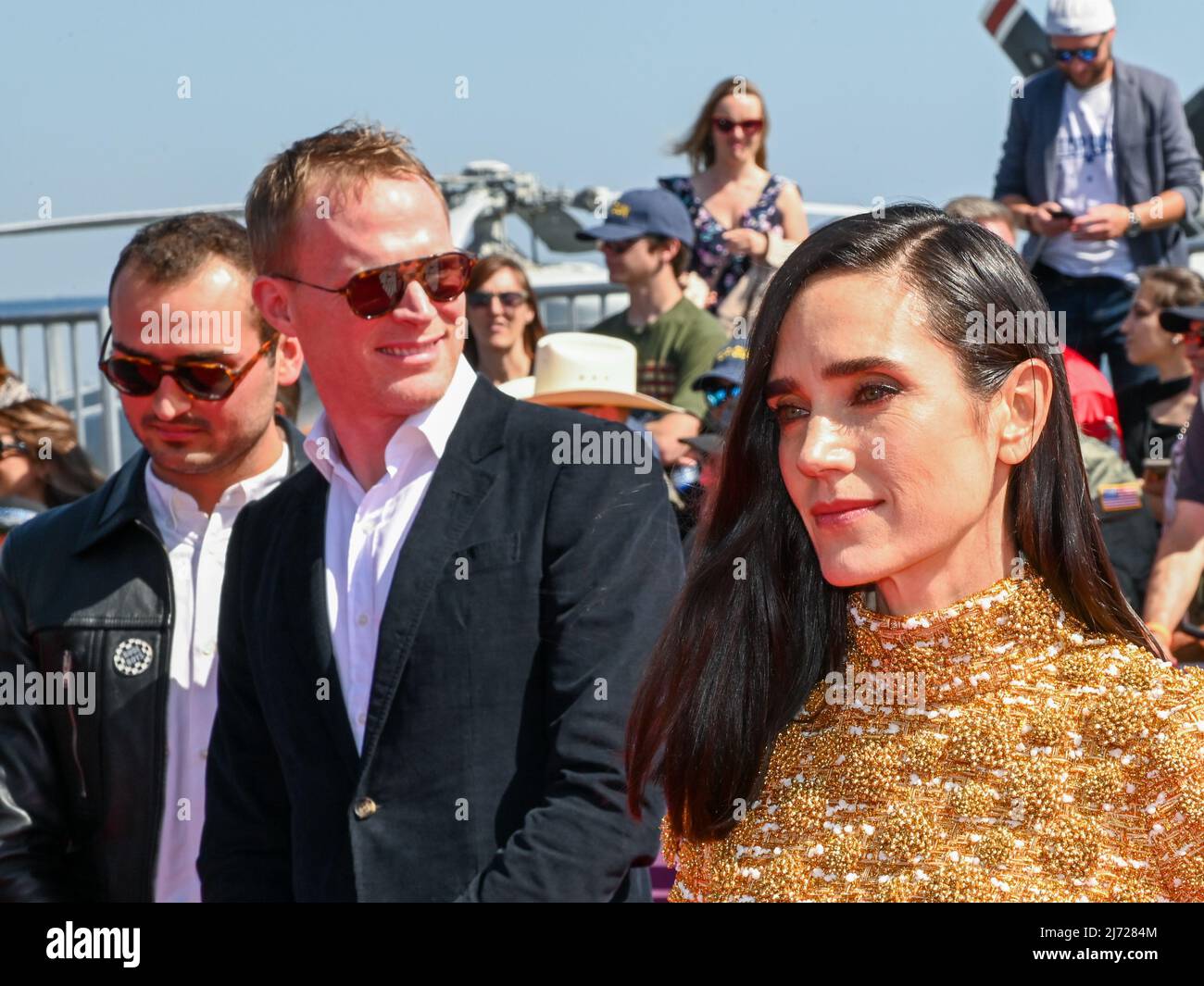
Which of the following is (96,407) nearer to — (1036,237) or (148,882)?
(1036,237)

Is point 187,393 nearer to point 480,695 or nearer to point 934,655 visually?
point 480,695

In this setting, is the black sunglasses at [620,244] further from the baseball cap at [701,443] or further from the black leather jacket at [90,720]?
the black leather jacket at [90,720]

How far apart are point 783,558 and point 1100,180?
4.99 metres

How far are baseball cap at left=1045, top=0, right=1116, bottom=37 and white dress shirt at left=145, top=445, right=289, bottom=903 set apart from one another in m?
4.32

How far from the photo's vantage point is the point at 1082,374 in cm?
614

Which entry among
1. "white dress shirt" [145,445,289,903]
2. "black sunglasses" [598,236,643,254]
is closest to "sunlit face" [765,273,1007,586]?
"white dress shirt" [145,445,289,903]

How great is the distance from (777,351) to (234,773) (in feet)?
4.68

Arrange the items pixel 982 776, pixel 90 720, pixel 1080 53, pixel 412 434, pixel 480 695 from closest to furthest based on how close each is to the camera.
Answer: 1. pixel 982 776
2. pixel 480 695
3. pixel 412 434
4. pixel 90 720
5. pixel 1080 53

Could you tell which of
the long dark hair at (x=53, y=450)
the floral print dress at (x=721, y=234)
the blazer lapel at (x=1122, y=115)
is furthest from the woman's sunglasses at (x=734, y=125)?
the long dark hair at (x=53, y=450)

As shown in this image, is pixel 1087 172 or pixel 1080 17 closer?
pixel 1080 17

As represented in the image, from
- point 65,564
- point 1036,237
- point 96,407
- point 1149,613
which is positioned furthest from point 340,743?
point 96,407

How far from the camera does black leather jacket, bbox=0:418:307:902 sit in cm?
338

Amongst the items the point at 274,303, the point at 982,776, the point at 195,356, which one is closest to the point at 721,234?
the point at 195,356

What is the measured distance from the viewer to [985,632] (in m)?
2.16
